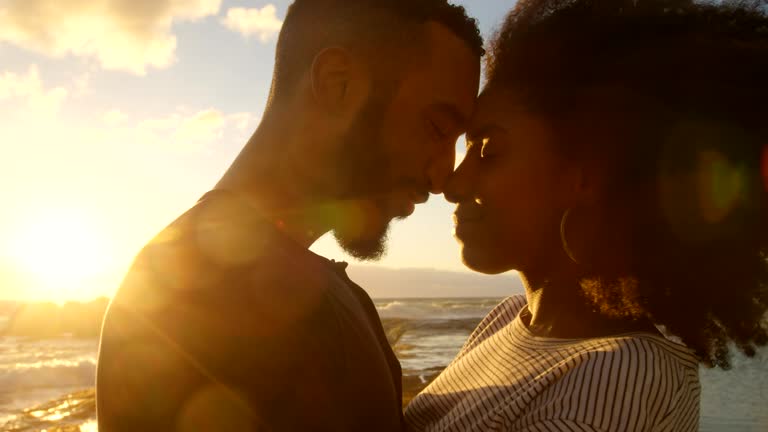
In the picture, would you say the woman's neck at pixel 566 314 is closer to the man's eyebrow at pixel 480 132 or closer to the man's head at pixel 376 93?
the man's eyebrow at pixel 480 132

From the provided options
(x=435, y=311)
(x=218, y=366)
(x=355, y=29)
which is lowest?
(x=435, y=311)

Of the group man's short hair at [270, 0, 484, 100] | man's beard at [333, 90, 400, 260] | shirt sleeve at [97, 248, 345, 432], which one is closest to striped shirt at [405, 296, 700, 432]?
shirt sleeve at [97, 248, 345, 432]

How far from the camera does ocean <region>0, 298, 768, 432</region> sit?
8.04 metres

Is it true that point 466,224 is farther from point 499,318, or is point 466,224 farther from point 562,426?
point 562,426

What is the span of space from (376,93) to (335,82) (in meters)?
0.24

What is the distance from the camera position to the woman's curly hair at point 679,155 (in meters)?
2.22

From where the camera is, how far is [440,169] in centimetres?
333

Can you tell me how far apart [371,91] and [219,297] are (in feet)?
5.59

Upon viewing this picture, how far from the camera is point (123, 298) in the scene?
2.05 metres

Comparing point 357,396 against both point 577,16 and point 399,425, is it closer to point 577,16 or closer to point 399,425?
point 399,425

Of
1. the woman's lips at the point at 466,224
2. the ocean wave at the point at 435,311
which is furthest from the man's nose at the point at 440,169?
the ocean wave at the point at 435,311

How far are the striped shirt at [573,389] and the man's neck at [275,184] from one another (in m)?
1.02

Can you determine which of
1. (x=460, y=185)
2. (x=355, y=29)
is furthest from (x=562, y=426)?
(x=355, y=29)

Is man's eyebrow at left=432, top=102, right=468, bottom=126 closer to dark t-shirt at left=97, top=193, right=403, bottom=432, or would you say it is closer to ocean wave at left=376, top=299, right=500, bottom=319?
dark t-shirt at left=97, top=193, right=403, bottom=432
